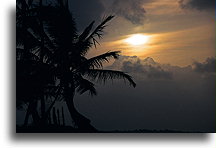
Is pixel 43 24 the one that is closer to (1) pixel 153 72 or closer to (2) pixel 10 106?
(2) pixel 10 106

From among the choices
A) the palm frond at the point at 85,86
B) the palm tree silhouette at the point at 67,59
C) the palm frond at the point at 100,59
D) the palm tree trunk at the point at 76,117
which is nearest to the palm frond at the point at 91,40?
the palm tree silhouette at the point at 67,59

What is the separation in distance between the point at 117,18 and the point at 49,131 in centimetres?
132

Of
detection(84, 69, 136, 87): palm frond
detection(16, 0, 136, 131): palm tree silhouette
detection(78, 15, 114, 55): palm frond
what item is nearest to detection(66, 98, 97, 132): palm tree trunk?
detection(16, 0, 136, 131): palm tree silhouette

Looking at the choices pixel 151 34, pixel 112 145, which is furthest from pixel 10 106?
pixel 151 34

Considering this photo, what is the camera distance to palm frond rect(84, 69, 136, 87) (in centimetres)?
316

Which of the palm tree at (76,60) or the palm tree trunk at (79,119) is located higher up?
the palm tree at (76,60)

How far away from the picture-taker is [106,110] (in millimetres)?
3133

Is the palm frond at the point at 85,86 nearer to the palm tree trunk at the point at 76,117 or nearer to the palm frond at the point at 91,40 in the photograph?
the palm tree trunk at the point at 76,117

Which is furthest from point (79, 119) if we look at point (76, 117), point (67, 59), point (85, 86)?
point (67, 59)

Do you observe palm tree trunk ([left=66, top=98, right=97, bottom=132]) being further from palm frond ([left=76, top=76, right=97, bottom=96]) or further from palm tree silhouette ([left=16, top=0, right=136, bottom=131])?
palm frond ([left=76, top=76, right=97, bottom=96])

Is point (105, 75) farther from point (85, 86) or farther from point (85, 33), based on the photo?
point (85, 33)

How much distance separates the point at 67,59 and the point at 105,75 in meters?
0.41

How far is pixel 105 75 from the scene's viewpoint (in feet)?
10.4

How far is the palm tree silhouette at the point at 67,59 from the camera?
3.18 meters
